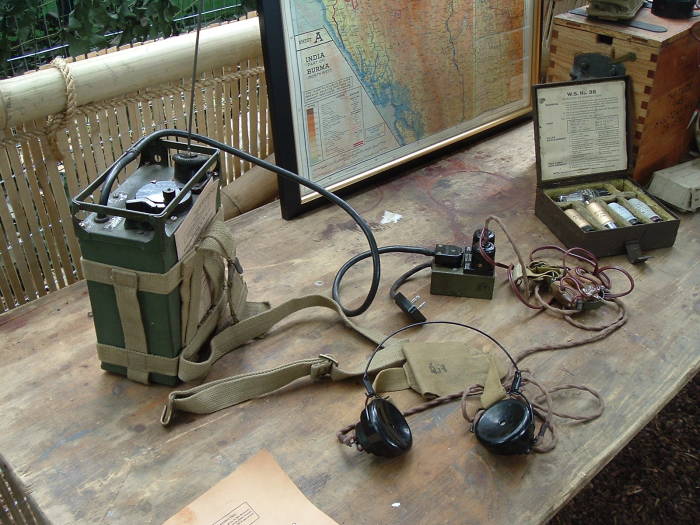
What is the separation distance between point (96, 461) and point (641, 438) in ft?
4.64

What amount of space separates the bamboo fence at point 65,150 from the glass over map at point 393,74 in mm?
261

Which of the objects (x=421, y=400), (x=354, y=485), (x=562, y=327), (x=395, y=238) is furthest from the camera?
(x=395, y=238)

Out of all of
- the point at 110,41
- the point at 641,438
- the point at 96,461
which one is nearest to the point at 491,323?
the point at 96,461

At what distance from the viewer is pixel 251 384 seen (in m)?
1.02

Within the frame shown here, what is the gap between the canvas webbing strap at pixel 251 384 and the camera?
980 millimetres

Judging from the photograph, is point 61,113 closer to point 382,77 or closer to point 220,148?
point 220,148

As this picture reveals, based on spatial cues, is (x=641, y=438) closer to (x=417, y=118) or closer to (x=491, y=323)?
(x=491, y=323)

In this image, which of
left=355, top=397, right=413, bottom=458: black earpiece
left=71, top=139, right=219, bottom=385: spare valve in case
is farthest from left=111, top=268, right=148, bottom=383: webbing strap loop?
left=355, top=397, right=413, bottom=458: black earpiece

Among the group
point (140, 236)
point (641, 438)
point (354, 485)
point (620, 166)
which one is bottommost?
point (641, 438)

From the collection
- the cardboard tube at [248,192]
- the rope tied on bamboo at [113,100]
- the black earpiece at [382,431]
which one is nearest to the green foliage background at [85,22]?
the rope tied on bamboo at [113,100]

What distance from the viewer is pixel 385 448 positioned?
2.94ft

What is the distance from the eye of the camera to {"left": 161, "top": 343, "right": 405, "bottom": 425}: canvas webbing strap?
3.22 ft

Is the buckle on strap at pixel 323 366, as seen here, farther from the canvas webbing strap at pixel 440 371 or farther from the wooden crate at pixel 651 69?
the wooden crate at pixel 651 69

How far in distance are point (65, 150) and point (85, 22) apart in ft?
2.58
